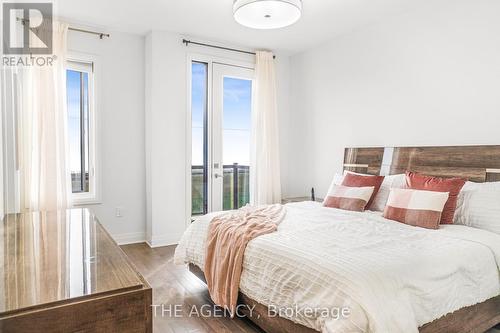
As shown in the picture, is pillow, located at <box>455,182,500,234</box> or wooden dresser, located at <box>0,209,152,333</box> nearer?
wooden dresser, located at <box>0,209,152,333</box>

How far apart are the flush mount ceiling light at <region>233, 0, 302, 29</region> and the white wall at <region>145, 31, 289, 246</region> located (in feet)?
4.83

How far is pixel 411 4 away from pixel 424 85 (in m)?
0.81

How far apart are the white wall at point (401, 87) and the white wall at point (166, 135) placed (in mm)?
1726

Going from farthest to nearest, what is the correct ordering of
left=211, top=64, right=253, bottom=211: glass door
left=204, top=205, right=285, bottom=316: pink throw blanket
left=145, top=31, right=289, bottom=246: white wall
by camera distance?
left=211, top=64, right=253, bottom=211: glass door < left=145, top=31, right=289, bottom=246: white wall < left=204, top=205, right=285, bottom=316: pink throw blanket

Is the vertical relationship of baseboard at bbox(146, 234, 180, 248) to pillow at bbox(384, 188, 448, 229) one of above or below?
below

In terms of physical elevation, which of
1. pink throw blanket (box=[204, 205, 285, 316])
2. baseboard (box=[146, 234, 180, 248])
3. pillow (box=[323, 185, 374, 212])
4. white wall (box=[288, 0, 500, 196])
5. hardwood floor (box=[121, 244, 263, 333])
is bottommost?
hardwood floor (box=[121, 244, 263, 333])

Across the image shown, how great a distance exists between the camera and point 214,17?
141 inches

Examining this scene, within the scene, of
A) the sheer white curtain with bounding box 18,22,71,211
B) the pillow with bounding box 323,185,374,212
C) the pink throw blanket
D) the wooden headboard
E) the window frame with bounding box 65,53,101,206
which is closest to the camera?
the pink throw blanket

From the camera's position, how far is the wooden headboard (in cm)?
272

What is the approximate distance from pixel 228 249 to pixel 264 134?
266 centimetres

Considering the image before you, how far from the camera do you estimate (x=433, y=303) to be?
163cm

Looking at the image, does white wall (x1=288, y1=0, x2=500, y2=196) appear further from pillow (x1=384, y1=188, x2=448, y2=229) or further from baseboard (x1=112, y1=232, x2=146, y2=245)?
baseboard (x1=112, y1=232, x2=146, y2=245)

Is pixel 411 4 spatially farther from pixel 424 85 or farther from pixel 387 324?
pixel 387 324
